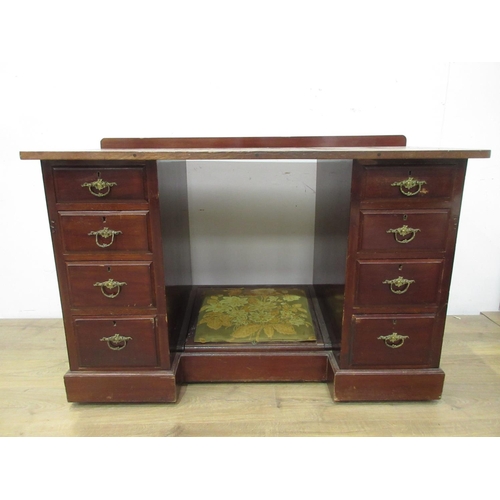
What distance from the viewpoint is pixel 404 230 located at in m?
1.25

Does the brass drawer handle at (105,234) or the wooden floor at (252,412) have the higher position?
the brass drawer handle at (105,234)

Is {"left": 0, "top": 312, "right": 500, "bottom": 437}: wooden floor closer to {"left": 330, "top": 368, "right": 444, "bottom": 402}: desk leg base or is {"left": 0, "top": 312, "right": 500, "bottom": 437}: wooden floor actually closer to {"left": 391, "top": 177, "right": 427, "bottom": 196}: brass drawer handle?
{"left": 330, "top": 368, "right": 444, "bottom": 402}: desk leg base

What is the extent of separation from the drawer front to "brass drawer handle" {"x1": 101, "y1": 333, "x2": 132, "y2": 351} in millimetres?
A: 929

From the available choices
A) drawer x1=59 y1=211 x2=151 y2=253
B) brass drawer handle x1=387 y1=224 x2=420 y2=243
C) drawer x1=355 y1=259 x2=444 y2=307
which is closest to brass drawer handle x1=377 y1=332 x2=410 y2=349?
drawer x1=355 y1=259 x2=444 y2=307

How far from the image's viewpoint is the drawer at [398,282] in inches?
50.8

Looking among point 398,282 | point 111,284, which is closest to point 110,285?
point 111,284

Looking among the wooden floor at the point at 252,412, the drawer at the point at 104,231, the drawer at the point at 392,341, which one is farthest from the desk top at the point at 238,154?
the wooden floor at the point at 252,412

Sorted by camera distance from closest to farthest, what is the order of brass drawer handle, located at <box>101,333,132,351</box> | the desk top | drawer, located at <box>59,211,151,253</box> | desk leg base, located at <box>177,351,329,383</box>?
the desk top, drawer, located at <box>59,211,151,253</box>, brass drawer handle, located at <box>101,333,132,351</box>, desk leg base, located at <box>177,351,329,383</box>

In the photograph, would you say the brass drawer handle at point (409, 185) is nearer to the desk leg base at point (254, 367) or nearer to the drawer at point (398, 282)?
the drawer at point (398, 282)

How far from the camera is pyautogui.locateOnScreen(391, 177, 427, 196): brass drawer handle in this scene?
1.21 metres

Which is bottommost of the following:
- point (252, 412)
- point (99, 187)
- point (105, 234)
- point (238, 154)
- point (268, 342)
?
point (252, 412)

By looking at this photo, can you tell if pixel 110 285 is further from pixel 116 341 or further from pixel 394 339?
pixel 394 339

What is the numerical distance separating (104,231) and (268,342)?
0.72 meters

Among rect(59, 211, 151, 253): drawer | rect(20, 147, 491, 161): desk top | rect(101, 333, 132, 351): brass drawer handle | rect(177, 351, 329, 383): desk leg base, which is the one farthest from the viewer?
rect(177, 351, 329, 383): desk leg base
